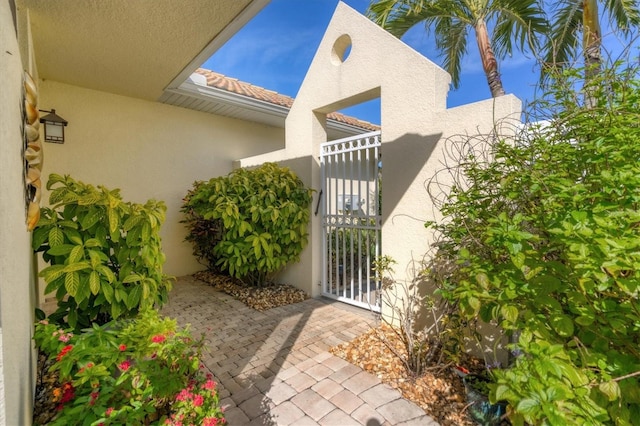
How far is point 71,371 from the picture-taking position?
1890 mm

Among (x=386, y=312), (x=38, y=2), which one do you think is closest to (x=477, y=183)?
(x=386, y=312)

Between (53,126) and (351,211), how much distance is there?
6146mm

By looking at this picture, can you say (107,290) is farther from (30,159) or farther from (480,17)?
(480,17)

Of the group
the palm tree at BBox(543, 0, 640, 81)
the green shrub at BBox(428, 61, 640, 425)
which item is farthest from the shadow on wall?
the palm tree at BBox(543, 0, 640, 81)

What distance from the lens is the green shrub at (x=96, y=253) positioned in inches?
96.4

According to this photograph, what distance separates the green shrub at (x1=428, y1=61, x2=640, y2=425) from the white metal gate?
2.28 meters

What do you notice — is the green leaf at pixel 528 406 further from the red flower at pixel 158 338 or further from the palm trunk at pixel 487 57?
the palm trunk at pixel 487 57

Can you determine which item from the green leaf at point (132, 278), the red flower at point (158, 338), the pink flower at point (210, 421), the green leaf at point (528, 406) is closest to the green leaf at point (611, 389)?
the green leaf at point (528, 406)

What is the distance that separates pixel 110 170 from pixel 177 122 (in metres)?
1.97

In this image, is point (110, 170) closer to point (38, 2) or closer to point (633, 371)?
point (38, 2)

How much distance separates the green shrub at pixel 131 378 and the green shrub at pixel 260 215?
131 inches

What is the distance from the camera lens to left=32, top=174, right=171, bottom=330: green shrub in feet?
8.04

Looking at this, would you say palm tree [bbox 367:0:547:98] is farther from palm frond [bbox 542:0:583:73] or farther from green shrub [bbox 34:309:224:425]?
green shrub [bbox 34:309:224:425]

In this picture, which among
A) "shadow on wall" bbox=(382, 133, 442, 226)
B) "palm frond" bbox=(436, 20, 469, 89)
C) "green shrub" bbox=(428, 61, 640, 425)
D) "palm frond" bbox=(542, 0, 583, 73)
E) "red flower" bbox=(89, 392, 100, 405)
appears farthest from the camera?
"palm frond" bbox=(436, 20, 469, 89)
